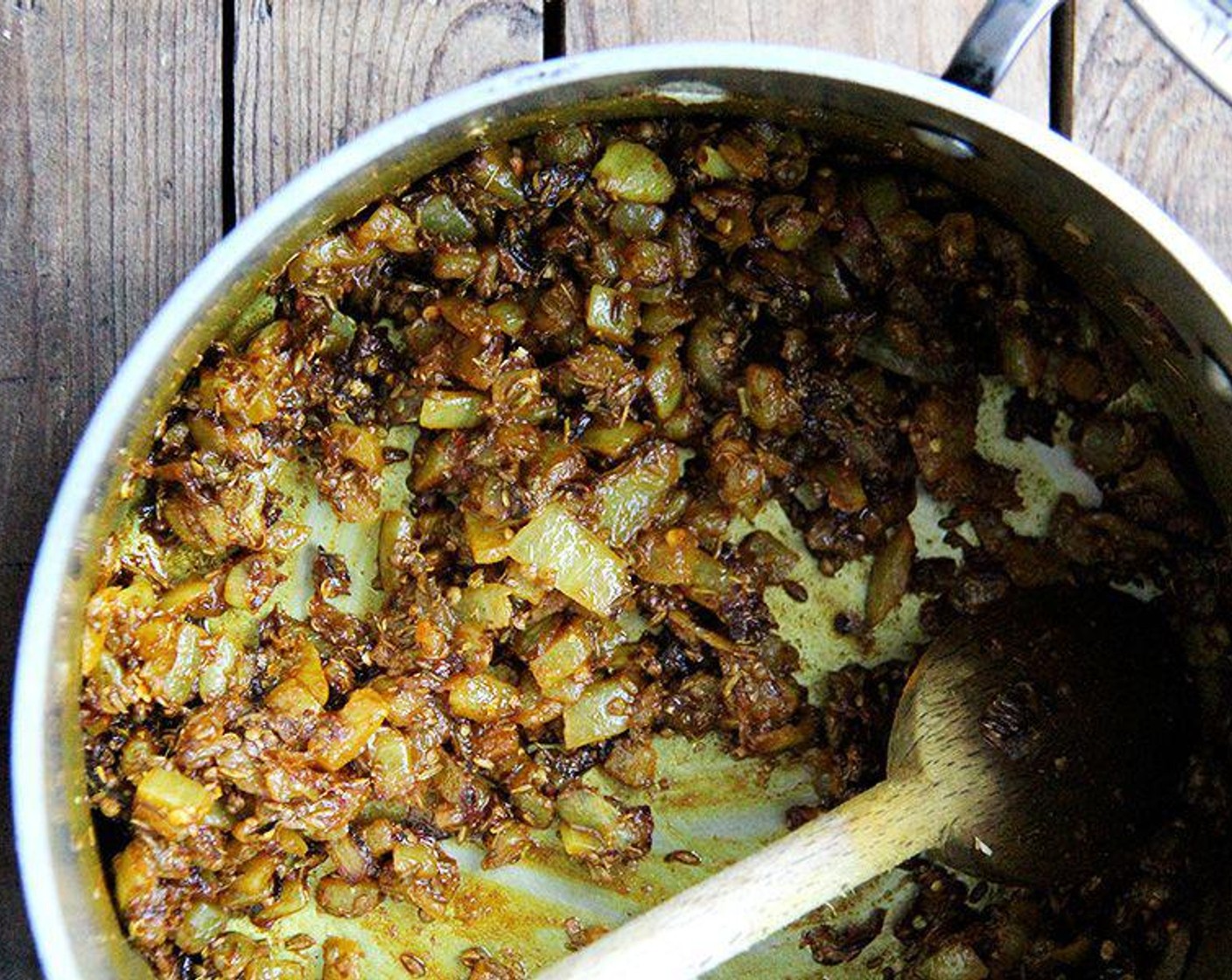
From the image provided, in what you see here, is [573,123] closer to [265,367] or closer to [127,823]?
[265,367]

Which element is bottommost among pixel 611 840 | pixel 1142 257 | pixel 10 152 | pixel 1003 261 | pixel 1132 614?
pixel 1132 614

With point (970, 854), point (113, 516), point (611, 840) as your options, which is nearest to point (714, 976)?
point (611, 840)

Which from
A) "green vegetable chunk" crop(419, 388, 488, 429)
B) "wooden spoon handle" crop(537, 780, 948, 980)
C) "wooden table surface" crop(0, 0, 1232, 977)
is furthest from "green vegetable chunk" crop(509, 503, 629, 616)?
"wooden table surface" crop(0, 0, 1232, 977)

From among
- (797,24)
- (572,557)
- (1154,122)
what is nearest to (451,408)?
(572,557)

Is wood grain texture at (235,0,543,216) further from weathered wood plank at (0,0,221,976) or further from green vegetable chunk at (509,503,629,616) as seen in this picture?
green vegetable chunk at (509,503,629,616)

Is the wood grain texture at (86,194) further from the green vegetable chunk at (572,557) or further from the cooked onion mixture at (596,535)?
the green vegetable chunk at (572,557)
